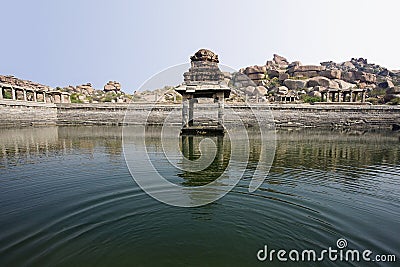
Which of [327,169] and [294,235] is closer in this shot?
[294,235]

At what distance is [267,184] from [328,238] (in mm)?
3430

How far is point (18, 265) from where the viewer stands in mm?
3568

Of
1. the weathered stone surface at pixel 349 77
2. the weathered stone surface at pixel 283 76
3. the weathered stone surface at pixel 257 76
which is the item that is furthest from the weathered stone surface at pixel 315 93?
the weathered stone surface at pixel 349 77

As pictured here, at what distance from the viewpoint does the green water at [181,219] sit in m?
3.96

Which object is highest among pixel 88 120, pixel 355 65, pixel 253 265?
pixel 355 65

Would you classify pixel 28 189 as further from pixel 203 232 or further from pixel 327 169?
pixel 327 169

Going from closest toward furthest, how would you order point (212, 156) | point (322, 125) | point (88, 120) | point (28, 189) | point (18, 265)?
1. point (18, 265)
2. point (28, 189)
3. point (212, 156)
4. point (322, 125)
5. point (88, 120)

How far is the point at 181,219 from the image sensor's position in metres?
5.28

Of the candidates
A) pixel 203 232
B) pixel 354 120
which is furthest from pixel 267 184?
pixel 354 120

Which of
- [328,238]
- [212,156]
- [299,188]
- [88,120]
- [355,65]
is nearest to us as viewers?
[328,238]

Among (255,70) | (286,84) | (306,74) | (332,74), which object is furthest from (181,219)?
(306,74)

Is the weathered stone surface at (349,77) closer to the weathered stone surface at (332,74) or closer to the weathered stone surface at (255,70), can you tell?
the weathered stone surface at (332,74)

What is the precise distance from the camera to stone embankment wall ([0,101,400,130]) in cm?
3488

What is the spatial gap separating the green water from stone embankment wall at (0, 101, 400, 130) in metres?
27.8
